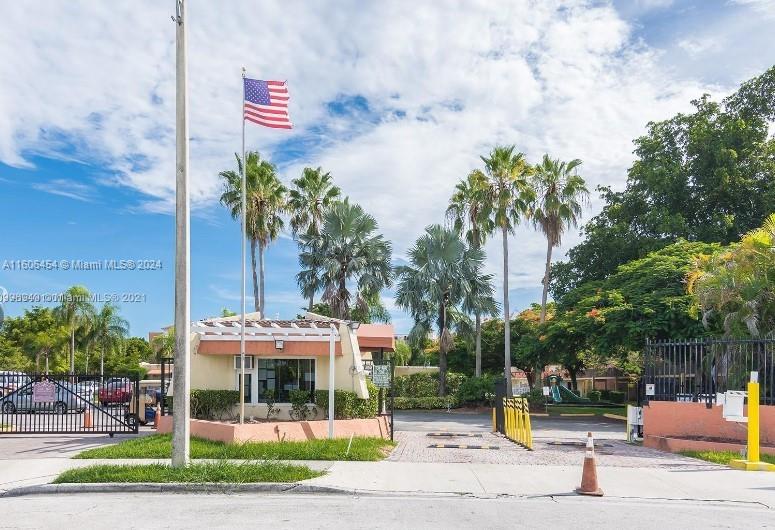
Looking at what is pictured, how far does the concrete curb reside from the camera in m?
11.1

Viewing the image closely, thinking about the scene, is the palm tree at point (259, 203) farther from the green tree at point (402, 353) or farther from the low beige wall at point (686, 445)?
the low beige wall at point (686, 445)

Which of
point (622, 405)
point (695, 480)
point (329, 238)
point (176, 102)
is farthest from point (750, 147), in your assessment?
point (176, 102)

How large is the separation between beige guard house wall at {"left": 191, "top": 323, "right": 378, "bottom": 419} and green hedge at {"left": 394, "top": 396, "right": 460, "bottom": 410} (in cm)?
1806

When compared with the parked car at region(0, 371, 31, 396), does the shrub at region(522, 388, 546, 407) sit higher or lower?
lower

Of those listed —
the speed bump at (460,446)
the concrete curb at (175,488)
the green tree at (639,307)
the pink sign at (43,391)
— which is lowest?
the speed bump at (460,446)

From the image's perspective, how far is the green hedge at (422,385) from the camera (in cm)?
4116

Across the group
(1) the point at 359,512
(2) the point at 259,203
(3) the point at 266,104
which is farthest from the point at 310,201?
(1) the point at 359,512

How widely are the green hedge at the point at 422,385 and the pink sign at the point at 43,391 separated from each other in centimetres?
2294

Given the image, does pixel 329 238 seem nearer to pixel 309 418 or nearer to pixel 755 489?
pixel 309 418

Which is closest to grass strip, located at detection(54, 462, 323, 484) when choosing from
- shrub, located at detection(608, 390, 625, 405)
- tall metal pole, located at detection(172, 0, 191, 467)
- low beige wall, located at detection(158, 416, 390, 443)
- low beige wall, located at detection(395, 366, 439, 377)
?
tall metal pole, located at detection(172, 0, 191, 467)

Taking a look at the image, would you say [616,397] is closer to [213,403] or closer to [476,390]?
[476,390]

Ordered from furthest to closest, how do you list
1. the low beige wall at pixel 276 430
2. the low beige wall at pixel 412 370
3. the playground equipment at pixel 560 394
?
the playground equipment at pixel 560 394 → the low beige wall at pixel 412 370 → the low beige wall at pixel 276 430

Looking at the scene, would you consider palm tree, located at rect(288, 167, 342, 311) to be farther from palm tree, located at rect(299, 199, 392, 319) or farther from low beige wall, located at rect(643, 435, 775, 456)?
low beige wall, located at rect(643, 435, 775, 456)

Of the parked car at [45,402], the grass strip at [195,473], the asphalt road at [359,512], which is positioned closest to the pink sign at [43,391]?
the parked car at [45,402]
